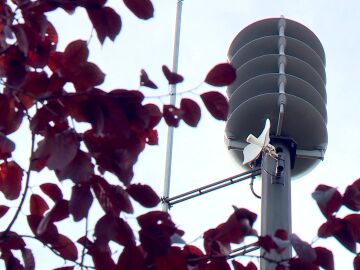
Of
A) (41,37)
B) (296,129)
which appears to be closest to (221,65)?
(41,37)

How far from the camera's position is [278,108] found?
488 cm

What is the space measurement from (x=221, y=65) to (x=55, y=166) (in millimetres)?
494

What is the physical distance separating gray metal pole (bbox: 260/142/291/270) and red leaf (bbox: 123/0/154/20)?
2518 mm

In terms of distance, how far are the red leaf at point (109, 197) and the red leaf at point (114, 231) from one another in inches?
1.2

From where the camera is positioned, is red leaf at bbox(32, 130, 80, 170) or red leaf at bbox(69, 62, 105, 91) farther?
red leaf at bbox(69, 62, 105, 91)

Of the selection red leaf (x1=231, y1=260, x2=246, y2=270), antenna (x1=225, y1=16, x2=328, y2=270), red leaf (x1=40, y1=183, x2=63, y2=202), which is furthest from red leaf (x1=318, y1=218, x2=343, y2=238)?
antenna (x1=225, y1=16, x2=328, y2=270)

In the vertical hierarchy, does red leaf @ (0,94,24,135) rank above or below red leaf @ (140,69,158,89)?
below

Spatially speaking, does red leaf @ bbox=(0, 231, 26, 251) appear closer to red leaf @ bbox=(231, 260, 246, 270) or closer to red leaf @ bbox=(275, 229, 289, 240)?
red leaf @ bbox=(231, 260, 246, 270)

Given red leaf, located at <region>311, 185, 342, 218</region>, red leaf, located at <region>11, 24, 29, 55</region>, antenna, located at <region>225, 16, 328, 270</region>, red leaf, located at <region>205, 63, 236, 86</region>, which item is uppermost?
antenna, located at <region>225, 16, 328, 270</region>

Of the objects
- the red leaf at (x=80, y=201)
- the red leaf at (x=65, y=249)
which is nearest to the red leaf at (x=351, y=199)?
the red leaf at (x=80, y=201)

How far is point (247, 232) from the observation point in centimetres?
169

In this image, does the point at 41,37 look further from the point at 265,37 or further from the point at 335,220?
the point at 265,37

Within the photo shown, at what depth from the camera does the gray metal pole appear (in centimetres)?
432

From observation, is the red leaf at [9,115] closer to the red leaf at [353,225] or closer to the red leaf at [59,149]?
the red leaf at [59,149]
